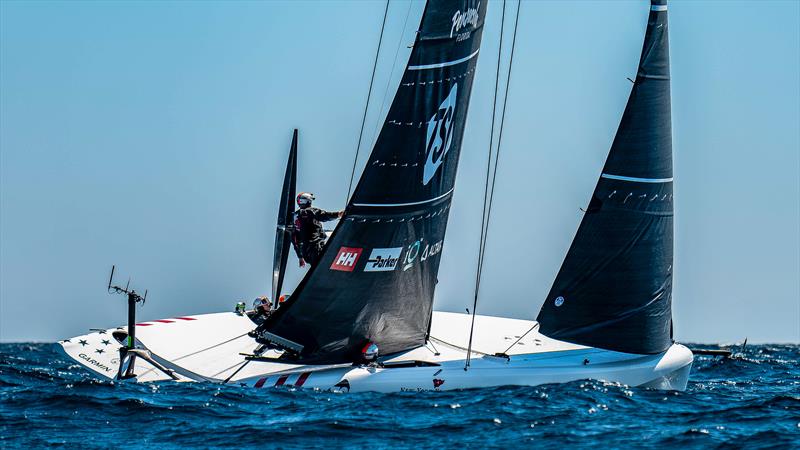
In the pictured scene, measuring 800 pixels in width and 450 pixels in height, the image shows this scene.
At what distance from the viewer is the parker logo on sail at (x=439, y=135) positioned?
16.7 meters

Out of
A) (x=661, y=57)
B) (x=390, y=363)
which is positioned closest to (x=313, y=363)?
(x=390, y=363)

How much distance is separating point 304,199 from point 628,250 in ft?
15.2

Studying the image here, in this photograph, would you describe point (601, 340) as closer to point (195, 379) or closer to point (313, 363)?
point (313, 363)

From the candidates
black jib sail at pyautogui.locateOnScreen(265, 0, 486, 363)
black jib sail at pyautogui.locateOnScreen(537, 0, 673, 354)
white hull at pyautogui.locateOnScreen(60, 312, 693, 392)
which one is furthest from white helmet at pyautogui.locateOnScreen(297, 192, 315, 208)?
black jib sail at pyautogui.locateOnScreen(537, 0, 673, 354)

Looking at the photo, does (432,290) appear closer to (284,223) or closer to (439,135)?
(439,135)

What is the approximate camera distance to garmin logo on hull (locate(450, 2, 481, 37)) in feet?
55.2

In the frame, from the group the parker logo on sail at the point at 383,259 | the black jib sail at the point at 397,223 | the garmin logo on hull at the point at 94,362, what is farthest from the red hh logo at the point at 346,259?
the garmin logo on hull at the point at 94,362

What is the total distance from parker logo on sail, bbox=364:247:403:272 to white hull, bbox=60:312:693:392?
127 cm

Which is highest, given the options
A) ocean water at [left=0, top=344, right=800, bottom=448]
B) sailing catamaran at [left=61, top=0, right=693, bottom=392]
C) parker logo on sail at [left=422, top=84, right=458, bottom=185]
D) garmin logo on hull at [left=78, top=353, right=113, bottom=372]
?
parker logo on sail at [left=422, top=84, right=458, bottom=185]

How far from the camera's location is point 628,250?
56.9 ft

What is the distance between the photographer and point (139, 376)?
16906 millimetres

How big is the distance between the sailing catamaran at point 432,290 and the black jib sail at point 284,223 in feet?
10.3

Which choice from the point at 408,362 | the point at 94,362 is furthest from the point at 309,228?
the point at 94,362

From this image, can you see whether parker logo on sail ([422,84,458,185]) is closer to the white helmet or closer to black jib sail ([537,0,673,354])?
the white helmet
